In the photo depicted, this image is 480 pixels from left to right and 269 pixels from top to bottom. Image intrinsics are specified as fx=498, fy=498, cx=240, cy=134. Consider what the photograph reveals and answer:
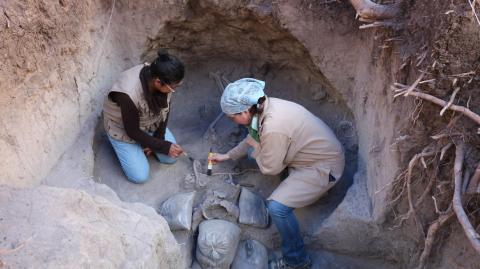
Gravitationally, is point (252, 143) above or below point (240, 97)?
below

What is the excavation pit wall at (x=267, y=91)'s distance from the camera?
3119 mm

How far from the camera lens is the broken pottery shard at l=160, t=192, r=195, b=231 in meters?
3.29

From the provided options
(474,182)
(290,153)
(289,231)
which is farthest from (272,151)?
(474,182)

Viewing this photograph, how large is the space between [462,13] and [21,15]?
2.42 meters

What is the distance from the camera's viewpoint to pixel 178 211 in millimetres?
3332

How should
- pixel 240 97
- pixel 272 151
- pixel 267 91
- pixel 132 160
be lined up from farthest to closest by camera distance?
1. pixel 267 91
2. pixel 132 160
3. pixel 272 151
4. pixel 240 97

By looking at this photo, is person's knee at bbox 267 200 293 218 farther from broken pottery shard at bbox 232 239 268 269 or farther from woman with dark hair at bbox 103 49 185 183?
woman with dark hair at bbox 103 49 185 183

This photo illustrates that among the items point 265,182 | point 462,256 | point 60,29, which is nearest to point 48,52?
point 60,29

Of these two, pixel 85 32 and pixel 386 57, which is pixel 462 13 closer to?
pixel 386 57

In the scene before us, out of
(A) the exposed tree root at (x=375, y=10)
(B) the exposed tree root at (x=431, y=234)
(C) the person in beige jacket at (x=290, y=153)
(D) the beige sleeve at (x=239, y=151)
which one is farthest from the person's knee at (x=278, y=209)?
(A) the exposed tree root at (x=375, y=10)

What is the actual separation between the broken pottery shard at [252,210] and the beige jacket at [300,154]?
0.84 ft

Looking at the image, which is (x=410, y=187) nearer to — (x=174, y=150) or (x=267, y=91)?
(x=174, y=150)

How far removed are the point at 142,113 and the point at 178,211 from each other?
72cm

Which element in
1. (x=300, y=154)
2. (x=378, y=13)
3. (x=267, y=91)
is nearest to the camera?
(x=378, y=13)
